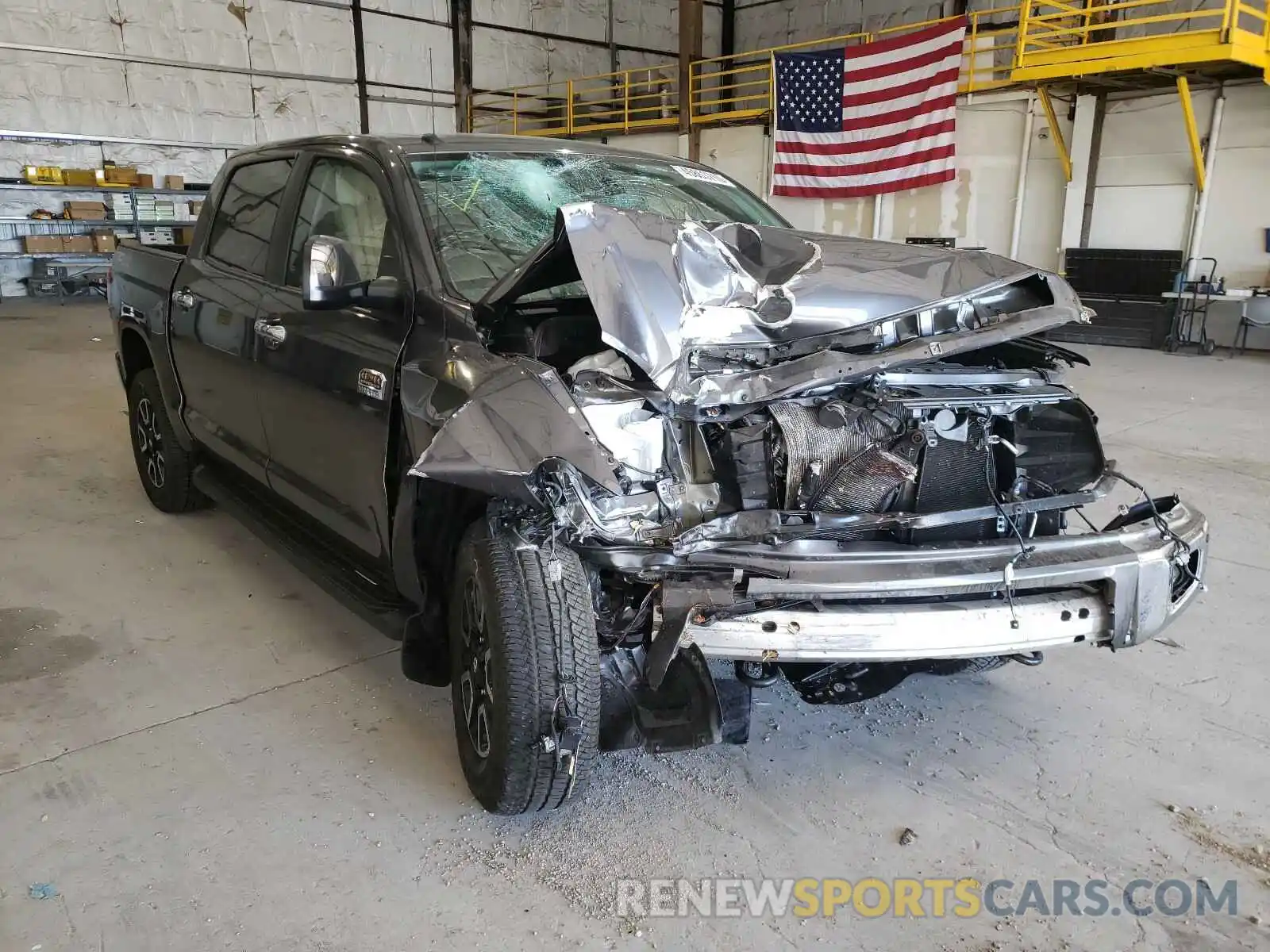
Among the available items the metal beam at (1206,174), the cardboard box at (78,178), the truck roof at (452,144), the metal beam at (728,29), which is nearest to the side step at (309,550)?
the truck roof at (452,144)

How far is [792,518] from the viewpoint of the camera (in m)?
2.20

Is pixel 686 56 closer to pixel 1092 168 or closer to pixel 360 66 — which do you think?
pixel 360 66

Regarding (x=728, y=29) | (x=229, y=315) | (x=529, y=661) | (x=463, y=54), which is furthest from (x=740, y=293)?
(x=728, y=29)

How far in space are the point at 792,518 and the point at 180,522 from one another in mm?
3359

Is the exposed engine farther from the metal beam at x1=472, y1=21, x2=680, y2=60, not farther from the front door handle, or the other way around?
the metal beam at x1=472, y1=21, x2=680, y2=60

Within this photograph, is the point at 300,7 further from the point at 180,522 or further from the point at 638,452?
the point at 638,452

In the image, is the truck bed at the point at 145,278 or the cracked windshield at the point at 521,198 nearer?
the cracked windshield at the point at 521,198

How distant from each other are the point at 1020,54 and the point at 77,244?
13811 millimetres

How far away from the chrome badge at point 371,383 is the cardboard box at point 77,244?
1501cm

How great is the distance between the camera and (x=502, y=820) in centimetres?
229

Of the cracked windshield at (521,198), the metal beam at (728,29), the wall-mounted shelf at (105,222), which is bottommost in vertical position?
the wall-mounted shelf at (105,222)

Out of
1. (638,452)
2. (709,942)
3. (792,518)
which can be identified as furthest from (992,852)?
(638,452)

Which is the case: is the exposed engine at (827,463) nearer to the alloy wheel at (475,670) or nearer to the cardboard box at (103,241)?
the alloy wheel at (475,670)

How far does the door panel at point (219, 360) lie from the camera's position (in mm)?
3271
